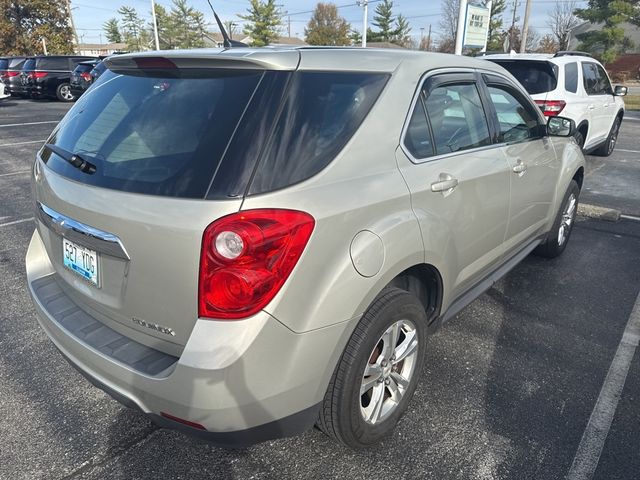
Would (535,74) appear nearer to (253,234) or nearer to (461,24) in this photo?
(461,24)

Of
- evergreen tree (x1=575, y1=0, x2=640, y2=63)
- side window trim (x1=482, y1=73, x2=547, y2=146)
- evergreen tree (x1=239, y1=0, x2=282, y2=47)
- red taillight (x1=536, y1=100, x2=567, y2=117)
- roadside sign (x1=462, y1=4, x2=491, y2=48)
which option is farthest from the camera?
evergreen tree (x1=239, y1=0, x2=282, y2=47)

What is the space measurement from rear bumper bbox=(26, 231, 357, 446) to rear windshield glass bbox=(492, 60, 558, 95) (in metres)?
6.80

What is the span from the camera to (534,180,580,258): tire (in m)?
4.34

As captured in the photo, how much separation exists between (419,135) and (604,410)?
1.74 meters

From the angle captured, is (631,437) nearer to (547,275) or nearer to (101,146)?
(547,275)

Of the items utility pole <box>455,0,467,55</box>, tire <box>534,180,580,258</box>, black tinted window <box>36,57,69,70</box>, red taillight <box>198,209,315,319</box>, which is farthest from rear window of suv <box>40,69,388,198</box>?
black tinted window <box>36,57,69,70</box>

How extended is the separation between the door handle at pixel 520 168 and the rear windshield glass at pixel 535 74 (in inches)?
183

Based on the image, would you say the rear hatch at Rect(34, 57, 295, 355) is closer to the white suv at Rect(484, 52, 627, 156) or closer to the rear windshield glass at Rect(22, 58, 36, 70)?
the white suv at Rect(484, 52, 627, 156)

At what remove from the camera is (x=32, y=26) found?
4016cm

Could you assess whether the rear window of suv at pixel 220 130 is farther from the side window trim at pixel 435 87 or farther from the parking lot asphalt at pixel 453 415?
the parking lot asphalt at pixel 453 415

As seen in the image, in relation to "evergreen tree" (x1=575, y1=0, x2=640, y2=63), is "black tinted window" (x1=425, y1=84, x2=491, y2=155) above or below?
below

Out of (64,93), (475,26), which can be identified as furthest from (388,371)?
(64,93)

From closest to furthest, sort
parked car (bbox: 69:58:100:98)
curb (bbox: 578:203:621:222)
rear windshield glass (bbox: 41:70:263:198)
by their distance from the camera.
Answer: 1. rear windshield glass (bbox: 41:70:263:198)
2. curb (bbox: 578:203:621:222)
3. parked car (bbox: 69:58:100:98)

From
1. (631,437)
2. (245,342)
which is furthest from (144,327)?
(631,437)
